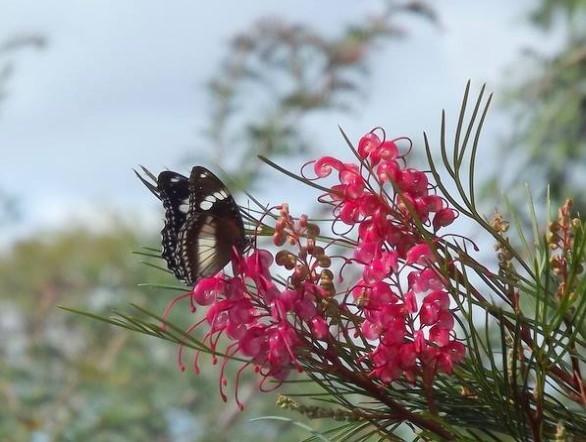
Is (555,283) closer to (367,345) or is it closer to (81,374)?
(367,345)

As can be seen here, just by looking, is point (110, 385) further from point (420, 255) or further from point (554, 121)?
point (420, 255)

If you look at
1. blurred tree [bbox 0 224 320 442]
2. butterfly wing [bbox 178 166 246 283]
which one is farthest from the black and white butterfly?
blurred tree [bbox 0 224 320 442]

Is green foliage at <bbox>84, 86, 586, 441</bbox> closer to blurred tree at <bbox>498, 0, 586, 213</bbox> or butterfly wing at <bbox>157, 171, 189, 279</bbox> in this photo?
butterfly wing at <bbox>157, 171, 189, 279</bbox>

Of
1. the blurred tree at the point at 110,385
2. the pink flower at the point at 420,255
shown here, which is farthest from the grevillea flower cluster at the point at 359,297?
the blurred tree at the point at 110,385

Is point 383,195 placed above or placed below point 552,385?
above

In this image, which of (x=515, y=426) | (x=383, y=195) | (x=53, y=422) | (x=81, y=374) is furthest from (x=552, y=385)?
(x=81, y=374)
